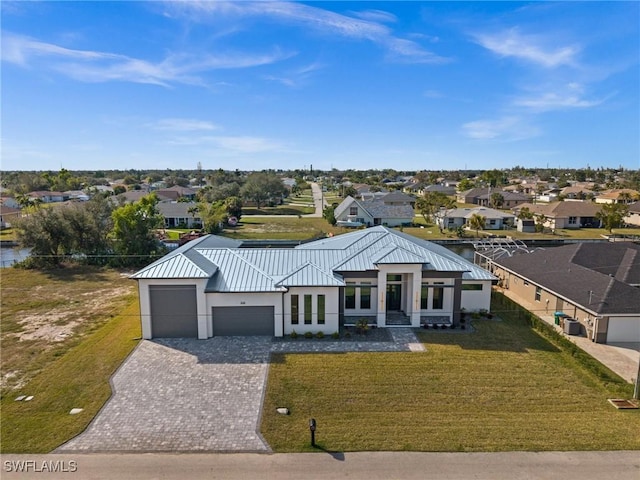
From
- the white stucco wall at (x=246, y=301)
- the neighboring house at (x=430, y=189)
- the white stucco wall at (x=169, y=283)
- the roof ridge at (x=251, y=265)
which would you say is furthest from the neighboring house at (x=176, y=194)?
the white stucco wall at (x=246, y=301)

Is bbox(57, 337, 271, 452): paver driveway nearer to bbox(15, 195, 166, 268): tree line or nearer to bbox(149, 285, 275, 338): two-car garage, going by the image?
bbox(149, 285, 275, 338): two-car garage

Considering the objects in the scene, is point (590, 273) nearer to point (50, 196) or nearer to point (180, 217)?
point (180, 217)

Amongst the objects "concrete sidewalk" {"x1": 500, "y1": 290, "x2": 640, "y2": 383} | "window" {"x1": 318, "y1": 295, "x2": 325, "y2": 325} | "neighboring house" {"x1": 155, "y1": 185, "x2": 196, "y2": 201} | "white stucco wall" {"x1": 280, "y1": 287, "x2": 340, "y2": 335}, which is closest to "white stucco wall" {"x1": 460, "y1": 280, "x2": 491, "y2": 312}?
"concrete sidewalk" {"x1": 500, "y1": 290, "x2": 640, "y2": 383}

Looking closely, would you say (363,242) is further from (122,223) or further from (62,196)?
(62,196)

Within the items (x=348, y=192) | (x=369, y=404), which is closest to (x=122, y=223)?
(x=369, y=404)

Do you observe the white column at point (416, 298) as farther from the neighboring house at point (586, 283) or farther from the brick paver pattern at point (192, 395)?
the neighboring house at point (586, 283)
